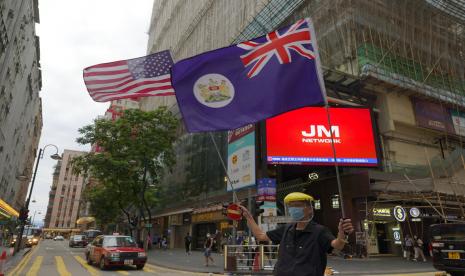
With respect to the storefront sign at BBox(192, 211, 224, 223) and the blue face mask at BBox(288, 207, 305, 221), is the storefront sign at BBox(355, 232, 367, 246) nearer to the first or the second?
the storefront sign at BBox(192, 211, 224, 223)

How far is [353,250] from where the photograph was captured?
23.0 meters

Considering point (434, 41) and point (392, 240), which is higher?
point (434, 41)

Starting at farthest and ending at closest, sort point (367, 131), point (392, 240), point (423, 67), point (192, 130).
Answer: point (423, 67), point (367, 131), point (392, 240), point (192, 130)

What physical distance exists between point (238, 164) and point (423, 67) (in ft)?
68.5

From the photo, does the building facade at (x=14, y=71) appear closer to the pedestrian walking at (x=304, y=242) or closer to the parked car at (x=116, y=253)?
the parked car at (x=116, y=253)

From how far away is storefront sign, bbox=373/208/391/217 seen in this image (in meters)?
24.9

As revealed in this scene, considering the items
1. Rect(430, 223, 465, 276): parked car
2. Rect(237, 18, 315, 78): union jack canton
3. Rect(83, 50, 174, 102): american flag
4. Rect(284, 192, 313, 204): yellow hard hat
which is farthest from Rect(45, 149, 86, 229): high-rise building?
Rect(284, 192, 313, 204): yellow hard hat

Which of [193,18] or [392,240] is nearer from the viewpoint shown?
[392,240]

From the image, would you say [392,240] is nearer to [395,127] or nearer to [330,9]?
[395,127]

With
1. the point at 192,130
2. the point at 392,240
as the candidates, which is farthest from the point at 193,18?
the point at 192,130

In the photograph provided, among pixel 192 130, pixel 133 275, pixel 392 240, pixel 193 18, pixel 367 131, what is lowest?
pixel 133 275

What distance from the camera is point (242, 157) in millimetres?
28719

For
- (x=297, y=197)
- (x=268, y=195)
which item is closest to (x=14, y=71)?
(x=268, y=195)

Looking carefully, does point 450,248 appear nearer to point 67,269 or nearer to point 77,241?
point 67,269
